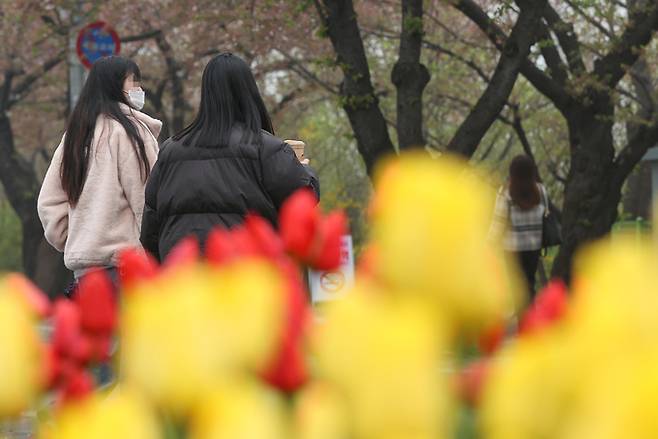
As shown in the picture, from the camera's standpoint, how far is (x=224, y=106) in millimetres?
5145

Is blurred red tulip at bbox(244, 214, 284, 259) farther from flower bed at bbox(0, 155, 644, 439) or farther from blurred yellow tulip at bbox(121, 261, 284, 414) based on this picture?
blurred yellow tulip at bbox(121, 261, 284, 414)

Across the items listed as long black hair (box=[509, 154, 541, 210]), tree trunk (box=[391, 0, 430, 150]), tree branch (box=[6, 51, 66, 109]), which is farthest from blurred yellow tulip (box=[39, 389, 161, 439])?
tree branch (box=[6, 51, 66, 109])

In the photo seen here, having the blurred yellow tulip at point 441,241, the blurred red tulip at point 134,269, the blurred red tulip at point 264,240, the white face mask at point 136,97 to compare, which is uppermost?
the white face mask at point 136,97

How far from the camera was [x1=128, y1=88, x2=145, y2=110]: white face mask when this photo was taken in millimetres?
6333

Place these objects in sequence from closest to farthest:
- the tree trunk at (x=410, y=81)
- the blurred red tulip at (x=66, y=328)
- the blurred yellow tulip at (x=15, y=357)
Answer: the blurred yellow tulip at (x=15, y=357) < the blurred red tulip at (x=66, y=328) < the tree trunk at (x=410, y=81)

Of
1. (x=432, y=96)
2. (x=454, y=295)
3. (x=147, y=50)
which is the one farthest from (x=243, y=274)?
(x=147, y=50)

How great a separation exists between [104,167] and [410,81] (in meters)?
8.71

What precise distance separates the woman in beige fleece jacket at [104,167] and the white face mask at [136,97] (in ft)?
0.35

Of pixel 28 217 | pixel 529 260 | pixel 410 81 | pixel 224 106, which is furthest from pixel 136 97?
pixel 28 217

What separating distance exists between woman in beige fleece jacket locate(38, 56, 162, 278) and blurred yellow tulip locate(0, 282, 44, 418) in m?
4.99

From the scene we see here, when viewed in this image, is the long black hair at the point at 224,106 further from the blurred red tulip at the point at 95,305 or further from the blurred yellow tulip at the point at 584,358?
the blurred yellow tulip at the point at 584,358

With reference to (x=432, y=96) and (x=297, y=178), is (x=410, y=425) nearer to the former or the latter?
(x=297, y=178)

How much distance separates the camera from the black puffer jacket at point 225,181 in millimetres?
5152

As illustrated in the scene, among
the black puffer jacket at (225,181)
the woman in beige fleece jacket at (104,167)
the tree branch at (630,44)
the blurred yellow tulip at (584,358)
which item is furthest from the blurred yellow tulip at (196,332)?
the tree branch at (630,44)
